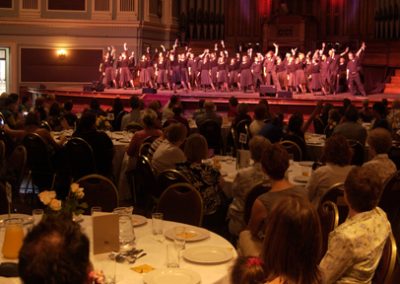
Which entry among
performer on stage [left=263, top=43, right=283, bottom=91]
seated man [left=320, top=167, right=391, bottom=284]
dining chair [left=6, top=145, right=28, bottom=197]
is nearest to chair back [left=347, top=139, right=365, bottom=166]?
dining chair [left=6, top=145, right=28, bottom=197]

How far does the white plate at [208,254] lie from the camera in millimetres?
2922

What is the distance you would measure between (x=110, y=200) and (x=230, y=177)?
1.25 meters

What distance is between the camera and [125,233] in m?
3.05

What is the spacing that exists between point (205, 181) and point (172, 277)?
6.71ft

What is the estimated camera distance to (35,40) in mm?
18281

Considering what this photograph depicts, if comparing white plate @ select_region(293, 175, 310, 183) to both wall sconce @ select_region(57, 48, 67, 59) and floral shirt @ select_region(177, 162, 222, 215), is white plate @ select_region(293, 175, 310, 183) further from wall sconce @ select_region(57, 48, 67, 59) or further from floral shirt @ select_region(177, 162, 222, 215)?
wall sconce @ select_region(57, 48, 67, 59)

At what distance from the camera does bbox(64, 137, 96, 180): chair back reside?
6.12 m

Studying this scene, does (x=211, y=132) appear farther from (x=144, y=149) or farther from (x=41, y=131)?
(x=41, y=131)

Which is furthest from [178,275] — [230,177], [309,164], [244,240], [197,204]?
[309,164]

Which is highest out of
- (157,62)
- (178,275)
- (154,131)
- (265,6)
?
(265,6)

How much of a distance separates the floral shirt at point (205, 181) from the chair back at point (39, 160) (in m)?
2.08

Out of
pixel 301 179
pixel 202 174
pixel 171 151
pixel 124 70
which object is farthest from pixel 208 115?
pixel 124 70

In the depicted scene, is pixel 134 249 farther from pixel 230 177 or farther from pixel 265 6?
pixel 265 6

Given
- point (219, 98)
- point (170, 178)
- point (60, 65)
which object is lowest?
point (170, 178)
